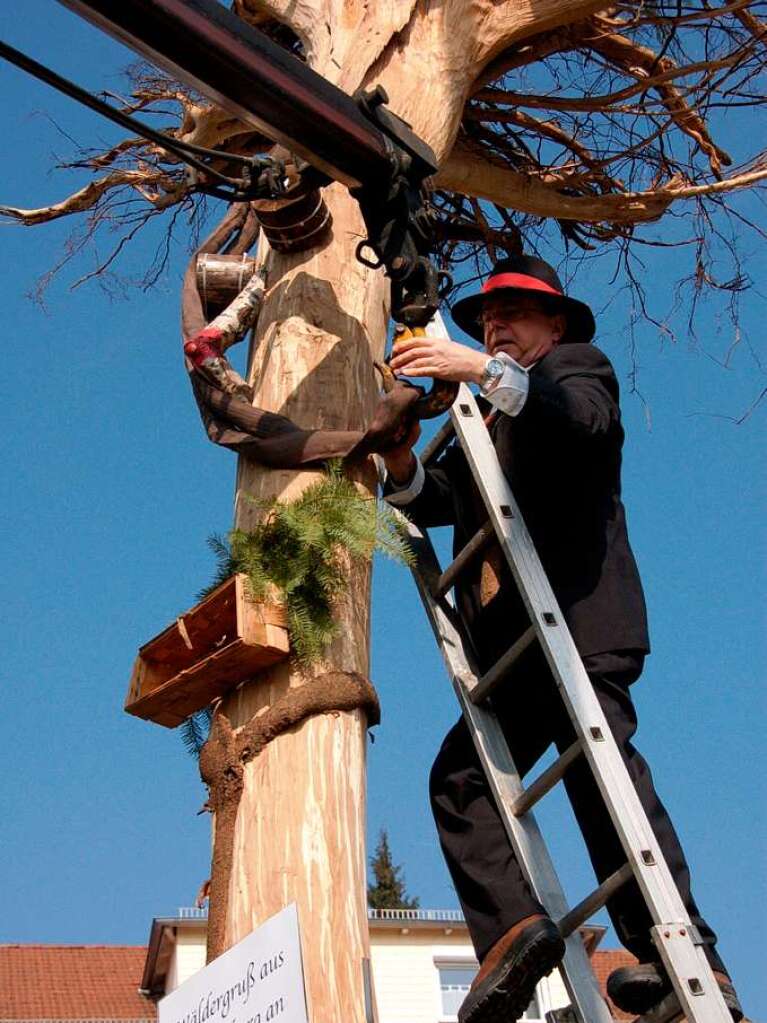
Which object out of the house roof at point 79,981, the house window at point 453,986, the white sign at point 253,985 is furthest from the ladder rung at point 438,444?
the house window at point 453,986

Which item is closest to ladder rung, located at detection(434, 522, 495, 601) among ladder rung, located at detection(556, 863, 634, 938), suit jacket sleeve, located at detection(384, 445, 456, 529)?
suit jacket sleeve, located at detection(384, 445, 456, 529)

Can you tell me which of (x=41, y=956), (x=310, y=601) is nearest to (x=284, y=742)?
(x=310, y=601)

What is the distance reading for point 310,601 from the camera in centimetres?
379

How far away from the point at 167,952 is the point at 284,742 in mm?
21347

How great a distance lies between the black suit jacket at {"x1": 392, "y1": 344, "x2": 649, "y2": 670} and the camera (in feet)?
13.5

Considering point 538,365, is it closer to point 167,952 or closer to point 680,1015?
point 680,1015

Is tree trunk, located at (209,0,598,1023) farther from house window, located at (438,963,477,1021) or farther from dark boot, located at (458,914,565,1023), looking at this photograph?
house window, located at (438,963,477,1021)

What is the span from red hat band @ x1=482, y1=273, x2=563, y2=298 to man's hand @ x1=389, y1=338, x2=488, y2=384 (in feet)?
2.64

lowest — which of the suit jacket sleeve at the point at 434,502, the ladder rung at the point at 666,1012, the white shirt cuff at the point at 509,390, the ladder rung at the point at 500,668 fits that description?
the ladder rung at the point at 666,1012

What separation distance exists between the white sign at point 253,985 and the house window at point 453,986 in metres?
22.2

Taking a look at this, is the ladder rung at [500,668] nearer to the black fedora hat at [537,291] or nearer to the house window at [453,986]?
the black fedora hat at [537,291]

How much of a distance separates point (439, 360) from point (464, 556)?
76 cm

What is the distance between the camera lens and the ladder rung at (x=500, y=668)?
407 centimetres

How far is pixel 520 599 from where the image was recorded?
4348 millimetres
